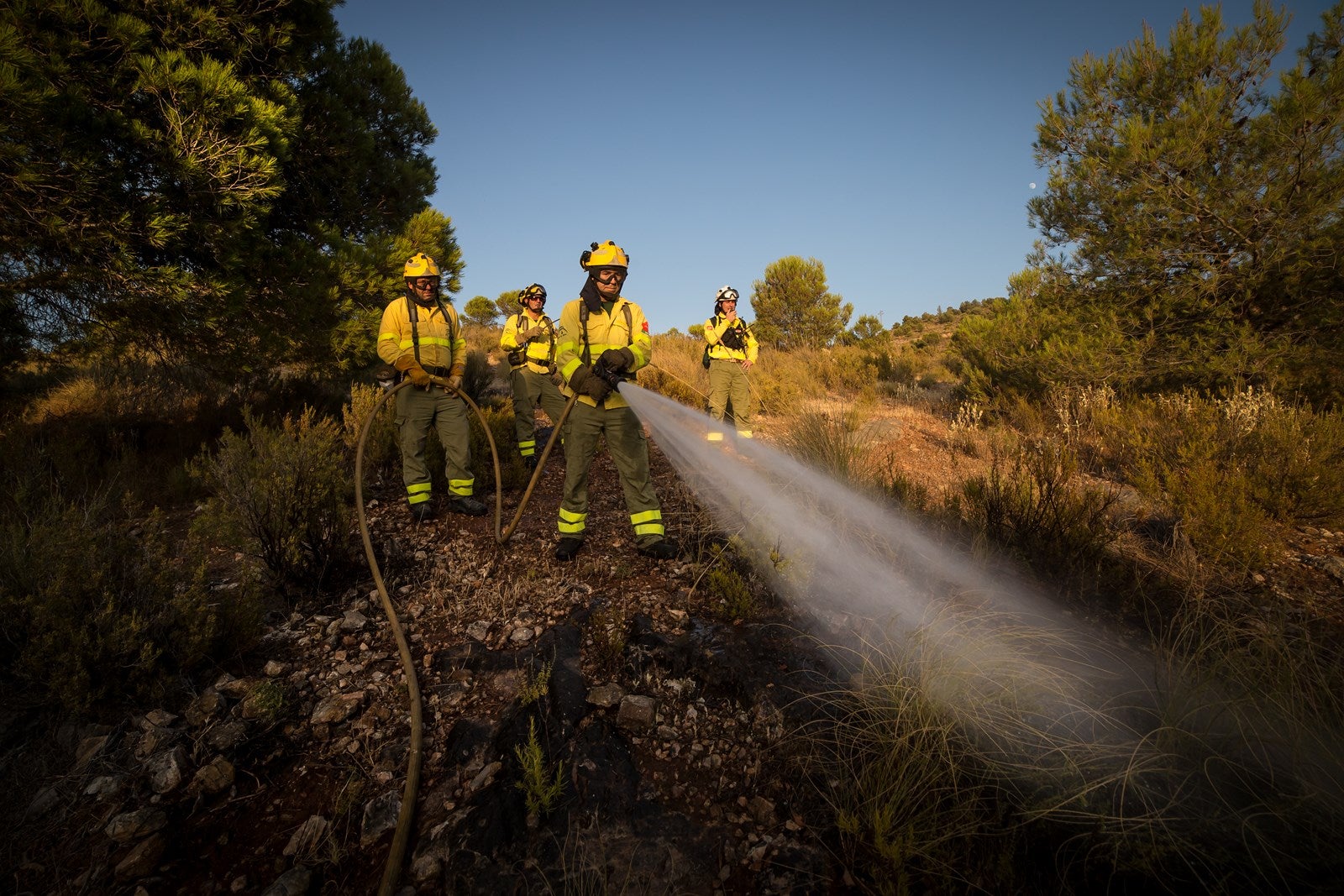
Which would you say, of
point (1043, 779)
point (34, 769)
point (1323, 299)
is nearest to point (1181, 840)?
point (1043, 779)

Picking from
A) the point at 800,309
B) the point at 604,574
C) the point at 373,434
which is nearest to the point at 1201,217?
the point at 604,574

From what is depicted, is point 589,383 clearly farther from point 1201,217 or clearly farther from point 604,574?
point 1201,217

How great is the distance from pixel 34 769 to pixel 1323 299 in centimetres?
1217

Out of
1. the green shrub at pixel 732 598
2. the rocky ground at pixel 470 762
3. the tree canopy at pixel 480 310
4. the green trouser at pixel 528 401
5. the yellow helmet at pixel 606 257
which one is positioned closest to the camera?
the rocky ground at pixel 470 762

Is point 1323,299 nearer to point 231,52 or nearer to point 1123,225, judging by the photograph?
point 1123,225

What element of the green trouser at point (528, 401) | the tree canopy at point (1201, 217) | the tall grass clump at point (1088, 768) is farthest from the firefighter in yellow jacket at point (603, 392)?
the tree canopy at point (1201, 217)

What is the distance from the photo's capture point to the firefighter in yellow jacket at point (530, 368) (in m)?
7.49

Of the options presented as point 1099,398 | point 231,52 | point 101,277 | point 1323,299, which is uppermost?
point 231,52

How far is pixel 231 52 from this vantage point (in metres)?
5.48

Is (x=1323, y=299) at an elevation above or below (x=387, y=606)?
above

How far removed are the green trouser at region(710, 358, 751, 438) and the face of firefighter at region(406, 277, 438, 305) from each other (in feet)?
14.4

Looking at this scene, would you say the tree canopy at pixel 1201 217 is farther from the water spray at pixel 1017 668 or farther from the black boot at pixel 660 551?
the black boot at pixel 660 551

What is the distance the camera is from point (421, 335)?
514cm

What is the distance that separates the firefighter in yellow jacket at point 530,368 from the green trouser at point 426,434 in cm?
195
